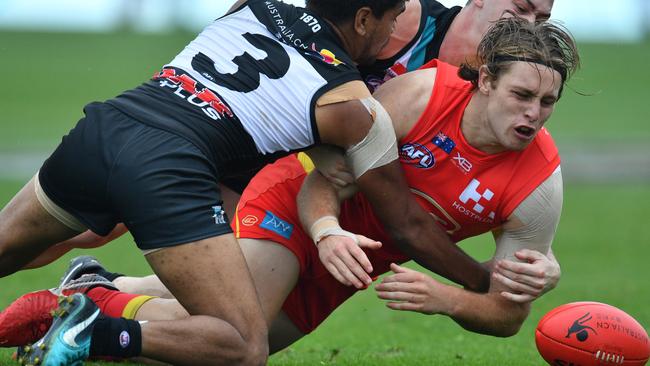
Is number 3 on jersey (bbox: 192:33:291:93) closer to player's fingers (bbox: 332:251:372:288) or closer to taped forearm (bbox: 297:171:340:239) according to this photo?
taped forearm (bbox: 297:171:340:239)

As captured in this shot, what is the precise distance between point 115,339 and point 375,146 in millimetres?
Answer: 1676

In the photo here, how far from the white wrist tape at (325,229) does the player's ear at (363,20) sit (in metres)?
1.03

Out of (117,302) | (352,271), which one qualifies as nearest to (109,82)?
(117,302)

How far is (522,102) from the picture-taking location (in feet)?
19.7

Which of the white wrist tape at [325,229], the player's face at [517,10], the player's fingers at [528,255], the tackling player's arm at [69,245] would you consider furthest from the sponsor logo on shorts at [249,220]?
the player's face at [517,10]

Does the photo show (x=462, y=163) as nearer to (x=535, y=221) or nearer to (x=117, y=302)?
(x=535, y=221)

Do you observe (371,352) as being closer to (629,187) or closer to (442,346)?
(442,346)

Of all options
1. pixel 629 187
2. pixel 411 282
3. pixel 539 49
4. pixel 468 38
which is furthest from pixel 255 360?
pixel 629 187

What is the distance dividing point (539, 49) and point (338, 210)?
1.42 metres

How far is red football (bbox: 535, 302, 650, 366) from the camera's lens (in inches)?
239

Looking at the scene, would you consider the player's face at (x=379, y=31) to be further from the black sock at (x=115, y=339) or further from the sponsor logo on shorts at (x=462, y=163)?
the black sock at (x=115, y=339)

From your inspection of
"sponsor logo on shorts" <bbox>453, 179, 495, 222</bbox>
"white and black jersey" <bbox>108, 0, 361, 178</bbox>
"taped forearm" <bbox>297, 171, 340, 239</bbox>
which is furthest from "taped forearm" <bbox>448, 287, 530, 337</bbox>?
"white and black jersey" <bbox>108, 0, 361, 178</bbox>

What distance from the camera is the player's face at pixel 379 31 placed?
602 cm

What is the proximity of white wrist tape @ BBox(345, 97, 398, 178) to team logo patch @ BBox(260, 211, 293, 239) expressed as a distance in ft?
2.38
